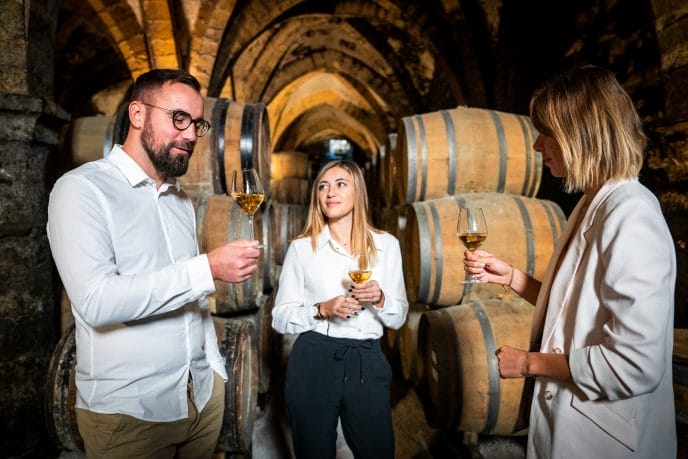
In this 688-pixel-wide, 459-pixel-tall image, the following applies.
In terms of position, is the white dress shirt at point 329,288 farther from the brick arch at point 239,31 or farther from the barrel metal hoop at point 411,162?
the brick arch at point 239,31

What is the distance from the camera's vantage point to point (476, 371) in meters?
2.34

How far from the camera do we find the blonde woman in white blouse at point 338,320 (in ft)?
5.64

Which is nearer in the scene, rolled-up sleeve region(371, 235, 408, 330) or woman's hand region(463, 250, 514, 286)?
woman's hand region(463, 250, 514, 286)

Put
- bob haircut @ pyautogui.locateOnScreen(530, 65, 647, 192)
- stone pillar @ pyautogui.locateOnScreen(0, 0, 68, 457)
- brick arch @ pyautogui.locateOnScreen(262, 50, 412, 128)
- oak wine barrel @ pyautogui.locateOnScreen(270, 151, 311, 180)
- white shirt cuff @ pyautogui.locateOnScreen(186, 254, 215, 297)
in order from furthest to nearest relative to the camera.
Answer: brick arch @ pyautogui.locateOnScreen(262, 50, 412, 128)
oak wine barrel @ pyautogui.locateOnScreen(270, 151, 311, 180)
stone pillar @ pyautogui.locateOnScreen(0, 0, 68, 457)
white shirt cuff @ pyautogui.locateOnScreen(186, 254, 215, 297)
bob haircut @ pyautogui.locateOnScreen(530, 65, 647, 192)

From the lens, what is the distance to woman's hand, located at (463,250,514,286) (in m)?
1.66

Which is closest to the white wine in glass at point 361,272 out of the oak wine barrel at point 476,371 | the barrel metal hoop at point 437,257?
the oak wine barrel at point 476,371

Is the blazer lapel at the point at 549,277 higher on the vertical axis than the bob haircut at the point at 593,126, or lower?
lower

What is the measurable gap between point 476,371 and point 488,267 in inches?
38.8

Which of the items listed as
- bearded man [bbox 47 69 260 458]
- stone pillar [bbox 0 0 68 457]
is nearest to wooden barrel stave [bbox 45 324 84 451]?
stone pillar [bbox 0 0 68 457]

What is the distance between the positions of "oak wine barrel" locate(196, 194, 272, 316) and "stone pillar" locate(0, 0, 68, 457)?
0.96m

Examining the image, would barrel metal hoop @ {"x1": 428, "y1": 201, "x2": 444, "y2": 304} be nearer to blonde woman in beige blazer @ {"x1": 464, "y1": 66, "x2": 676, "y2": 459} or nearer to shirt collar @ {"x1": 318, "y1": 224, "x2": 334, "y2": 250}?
shirt collar @ {"x1": 318, "y1": 224, "x2": 334, "y2": 250}

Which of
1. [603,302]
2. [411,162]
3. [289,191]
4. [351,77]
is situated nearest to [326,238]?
[603,302]

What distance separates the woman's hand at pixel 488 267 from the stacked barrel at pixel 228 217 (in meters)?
1.55

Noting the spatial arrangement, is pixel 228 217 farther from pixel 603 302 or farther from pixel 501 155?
pixel 603 302
